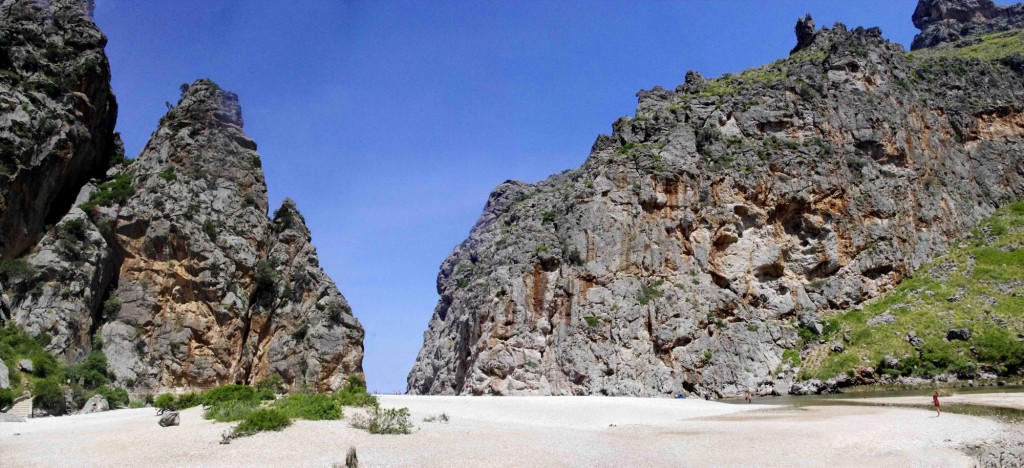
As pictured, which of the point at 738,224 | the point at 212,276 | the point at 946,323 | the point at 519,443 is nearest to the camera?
the point at 519,443

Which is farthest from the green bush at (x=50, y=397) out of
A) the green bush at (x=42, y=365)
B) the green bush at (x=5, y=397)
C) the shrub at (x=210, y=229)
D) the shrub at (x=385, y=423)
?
the shrub at (x=210, y=229)

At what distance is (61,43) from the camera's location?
5272 centimetres

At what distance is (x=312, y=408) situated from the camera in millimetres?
25406

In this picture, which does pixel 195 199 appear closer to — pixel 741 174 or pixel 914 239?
pixel 741 174

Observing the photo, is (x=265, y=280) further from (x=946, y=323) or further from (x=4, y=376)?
(x=946, y=323)

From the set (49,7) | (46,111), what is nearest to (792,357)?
(46,111)

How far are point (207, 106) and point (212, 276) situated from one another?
60.7 feet

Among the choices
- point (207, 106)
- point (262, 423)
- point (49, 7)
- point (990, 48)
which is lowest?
point (262, 423)

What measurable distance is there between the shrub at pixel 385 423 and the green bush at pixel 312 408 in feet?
3.39

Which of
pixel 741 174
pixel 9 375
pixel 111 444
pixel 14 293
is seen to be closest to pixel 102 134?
pixel 14 293

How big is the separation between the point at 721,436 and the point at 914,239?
2408 inches

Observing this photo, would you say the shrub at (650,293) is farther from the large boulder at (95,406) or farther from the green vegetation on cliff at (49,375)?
the large boulder at (95,406)

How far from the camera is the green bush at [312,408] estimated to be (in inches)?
979

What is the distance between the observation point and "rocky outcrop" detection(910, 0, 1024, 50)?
128 meters
